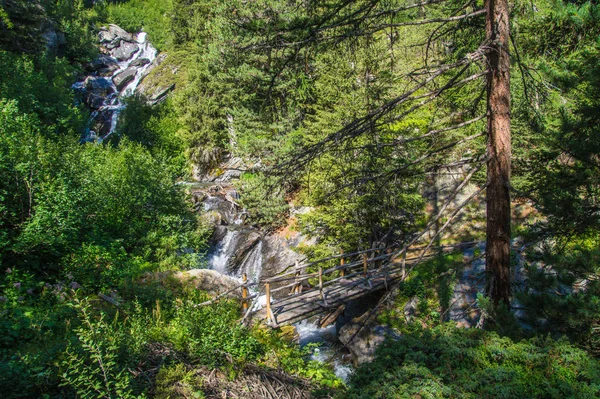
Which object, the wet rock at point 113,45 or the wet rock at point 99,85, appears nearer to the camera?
the wet rock at point 99,85

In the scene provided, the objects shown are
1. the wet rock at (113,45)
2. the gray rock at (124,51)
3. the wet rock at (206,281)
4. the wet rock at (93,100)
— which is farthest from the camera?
the wet rock at (113,45)

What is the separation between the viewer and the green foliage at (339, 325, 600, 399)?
2600mm

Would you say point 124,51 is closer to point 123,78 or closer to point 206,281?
point 123,78

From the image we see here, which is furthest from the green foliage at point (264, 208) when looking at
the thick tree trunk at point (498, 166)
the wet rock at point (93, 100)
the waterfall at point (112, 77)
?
the wet rock at point (93, 100)

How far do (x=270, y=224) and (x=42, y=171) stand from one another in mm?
10093

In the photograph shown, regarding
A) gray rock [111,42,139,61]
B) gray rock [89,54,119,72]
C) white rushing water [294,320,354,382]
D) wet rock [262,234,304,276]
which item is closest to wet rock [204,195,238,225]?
wet rock [262,234,304,276]

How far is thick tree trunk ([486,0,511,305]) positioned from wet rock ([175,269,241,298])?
24.0 feet

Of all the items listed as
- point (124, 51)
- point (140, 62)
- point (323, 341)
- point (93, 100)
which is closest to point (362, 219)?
point (323, 341)

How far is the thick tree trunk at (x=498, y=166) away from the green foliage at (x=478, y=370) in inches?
44.7

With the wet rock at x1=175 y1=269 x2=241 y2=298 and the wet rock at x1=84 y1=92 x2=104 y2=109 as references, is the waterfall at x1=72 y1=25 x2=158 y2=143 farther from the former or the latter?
the wet rock at x1=175 y1=269 x2=241 y2=298

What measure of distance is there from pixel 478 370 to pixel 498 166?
7.99ft

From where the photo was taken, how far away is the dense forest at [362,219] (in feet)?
11.8

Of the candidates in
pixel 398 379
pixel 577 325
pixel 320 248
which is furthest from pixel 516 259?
pixel 398 379

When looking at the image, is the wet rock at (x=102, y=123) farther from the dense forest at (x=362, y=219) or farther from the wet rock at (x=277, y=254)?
the wet rock at (x=277, y=254)
